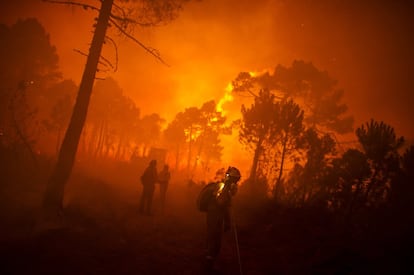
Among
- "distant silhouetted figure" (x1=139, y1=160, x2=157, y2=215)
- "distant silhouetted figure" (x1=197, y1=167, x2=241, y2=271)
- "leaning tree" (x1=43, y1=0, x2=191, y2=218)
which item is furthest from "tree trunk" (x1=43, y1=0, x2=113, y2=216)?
"distant silhouetted figure" (x1=197, y1=167, x2=241, y2=271)

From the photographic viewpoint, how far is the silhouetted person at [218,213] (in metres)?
6.88

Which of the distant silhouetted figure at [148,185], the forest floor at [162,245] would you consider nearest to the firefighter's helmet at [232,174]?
the forest floor at [162,245]

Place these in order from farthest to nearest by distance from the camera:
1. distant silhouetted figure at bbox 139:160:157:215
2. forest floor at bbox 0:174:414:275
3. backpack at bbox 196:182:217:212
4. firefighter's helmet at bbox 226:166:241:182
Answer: distant silhouetted figure at bbox 139:160:157:215, backpack at bbox 196:182:217:212, firefighter's helmet at bbox 226:166:241:182, forest floor at bbox 0:174:414:275

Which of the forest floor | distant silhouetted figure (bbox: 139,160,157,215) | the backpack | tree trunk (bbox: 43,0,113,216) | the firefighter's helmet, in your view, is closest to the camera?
the forest floor

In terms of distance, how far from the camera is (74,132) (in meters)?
9.04

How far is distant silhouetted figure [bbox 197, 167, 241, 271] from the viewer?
689cm

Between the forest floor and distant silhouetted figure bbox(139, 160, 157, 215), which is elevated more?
distant silhouetted figure bbox(139, 160, 157, 215)

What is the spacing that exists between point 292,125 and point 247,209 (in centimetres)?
868

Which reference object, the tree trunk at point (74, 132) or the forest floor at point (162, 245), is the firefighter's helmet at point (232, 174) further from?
the tree trunk at point (74, 132)

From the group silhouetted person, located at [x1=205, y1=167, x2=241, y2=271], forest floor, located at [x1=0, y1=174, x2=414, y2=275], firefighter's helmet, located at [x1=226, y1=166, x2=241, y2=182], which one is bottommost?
forest floor, located at [x1=0, y1=174, x2=414, y2=275]

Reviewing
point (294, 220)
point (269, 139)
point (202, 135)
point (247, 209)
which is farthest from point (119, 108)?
point (294, 220)

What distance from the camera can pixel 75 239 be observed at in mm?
7562

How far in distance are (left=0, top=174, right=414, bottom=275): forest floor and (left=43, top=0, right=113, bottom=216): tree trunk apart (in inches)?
29.3

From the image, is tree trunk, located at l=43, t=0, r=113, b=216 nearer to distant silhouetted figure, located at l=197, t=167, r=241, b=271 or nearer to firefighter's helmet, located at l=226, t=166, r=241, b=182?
distant silhouetted figure, located at l=197, t=167, r=241, b=271
